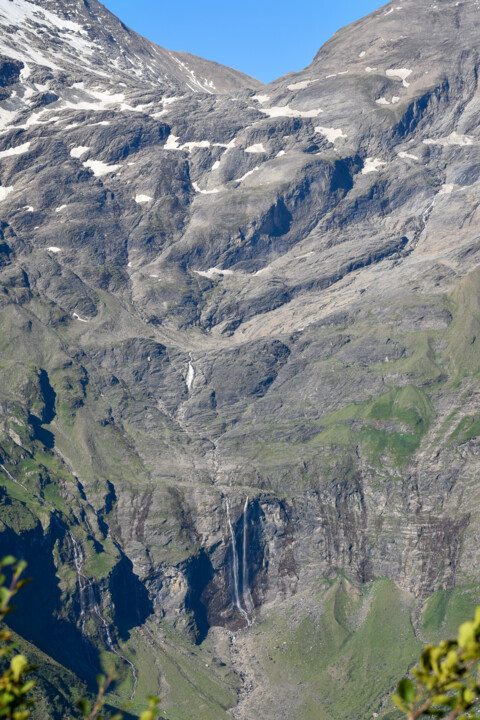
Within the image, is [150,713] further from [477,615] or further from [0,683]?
[477,615]

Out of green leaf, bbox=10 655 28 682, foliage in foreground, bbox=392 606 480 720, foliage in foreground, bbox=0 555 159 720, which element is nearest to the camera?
foliage in foreground, bbox=392 606 480 720

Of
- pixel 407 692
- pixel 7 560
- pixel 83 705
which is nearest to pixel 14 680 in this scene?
pixel 83 705

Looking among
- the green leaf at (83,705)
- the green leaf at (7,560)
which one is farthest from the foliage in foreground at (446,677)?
the green leaf at (7,560)

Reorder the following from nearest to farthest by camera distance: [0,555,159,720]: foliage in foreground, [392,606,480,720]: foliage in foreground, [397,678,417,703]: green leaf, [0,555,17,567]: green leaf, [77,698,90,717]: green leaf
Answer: [397,678,417,703]: green leaf → [392,606,480,720]: foliage in foreground → [77,698,90,717]: green leaf → [0,555,159,720]: foliage in foreground → [0,555,17,567]: green leaf

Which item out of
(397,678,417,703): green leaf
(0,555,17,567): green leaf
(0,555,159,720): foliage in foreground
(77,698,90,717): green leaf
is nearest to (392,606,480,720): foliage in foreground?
(397,678,417,703): green leaf

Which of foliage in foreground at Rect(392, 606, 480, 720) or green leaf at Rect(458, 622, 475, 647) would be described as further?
foliage in foreground at Rect(392, 606, 480, 720)

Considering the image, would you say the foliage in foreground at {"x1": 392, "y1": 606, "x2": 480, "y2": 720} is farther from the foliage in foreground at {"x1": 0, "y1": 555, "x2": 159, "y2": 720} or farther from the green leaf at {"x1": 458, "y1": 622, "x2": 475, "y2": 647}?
the foliage in foreground at {"x1": 0, "y1": 555, "x2": 159, "y2": 720}

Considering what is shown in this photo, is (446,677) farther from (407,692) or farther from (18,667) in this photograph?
(18,667)

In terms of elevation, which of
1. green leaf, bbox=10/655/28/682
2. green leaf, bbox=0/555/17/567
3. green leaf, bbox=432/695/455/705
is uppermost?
green leaf, bbox=432/695/455/705

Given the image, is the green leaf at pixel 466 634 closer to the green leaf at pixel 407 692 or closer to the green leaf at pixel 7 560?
the green leaf at pixel 407 692
